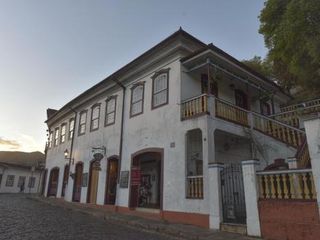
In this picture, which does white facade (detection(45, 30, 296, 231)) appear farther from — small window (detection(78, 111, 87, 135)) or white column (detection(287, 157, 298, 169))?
white column (detection(287, 157, 298, 169))

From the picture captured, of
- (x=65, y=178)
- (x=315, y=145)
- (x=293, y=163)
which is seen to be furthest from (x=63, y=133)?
(x=315, y=145)

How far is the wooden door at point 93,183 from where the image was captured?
1634 centimetres

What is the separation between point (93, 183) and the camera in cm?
1695

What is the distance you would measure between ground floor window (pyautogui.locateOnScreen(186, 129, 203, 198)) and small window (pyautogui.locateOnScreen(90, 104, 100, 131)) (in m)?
8.29

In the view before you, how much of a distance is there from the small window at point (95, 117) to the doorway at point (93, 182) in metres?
2.46

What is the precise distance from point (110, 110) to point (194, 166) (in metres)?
7.58

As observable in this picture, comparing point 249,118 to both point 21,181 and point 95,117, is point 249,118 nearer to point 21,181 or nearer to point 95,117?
point 95,117

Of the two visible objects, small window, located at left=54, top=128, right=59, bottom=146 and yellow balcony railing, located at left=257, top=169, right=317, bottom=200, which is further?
small window, located at left=54, top=128, right=59, bottom=146

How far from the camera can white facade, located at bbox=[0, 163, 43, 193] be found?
37.9 meters

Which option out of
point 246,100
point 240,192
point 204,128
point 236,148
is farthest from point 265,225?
point 246,100

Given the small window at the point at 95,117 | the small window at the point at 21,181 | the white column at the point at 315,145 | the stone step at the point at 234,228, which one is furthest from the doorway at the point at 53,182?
the white column at the point at 315,145

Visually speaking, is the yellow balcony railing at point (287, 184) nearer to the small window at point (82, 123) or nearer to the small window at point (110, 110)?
the small window at point (110, 110)

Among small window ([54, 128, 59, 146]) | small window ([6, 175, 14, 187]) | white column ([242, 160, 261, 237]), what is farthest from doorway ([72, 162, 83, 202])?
small window ([6, 175, 14, 187])

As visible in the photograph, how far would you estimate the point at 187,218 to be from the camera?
10.0m
